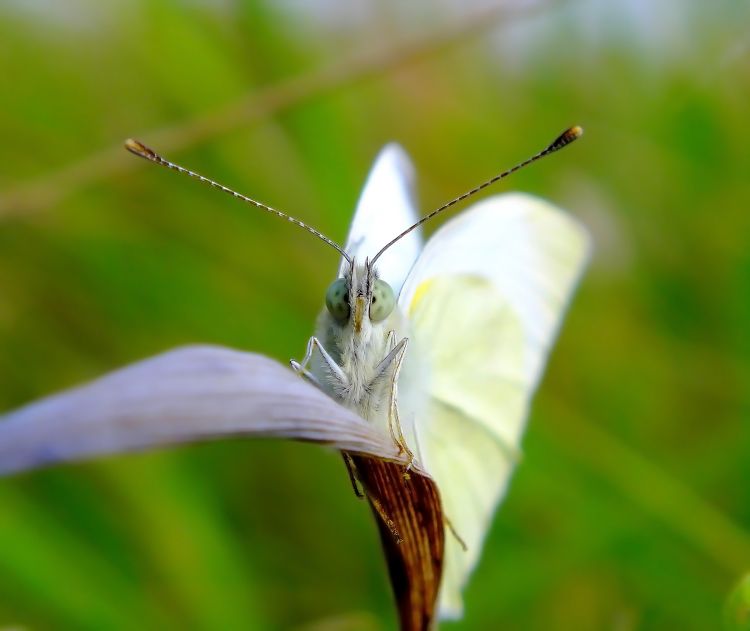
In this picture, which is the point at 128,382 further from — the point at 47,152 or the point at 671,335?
the point at 47,152

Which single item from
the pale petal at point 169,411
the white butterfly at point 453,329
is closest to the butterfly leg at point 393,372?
the white butterfly at point 453,329

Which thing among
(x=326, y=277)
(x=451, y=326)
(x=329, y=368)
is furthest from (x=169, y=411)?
(x=326, y=277)

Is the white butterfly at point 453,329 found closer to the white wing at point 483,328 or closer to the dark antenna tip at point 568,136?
the white wing at point 483,328

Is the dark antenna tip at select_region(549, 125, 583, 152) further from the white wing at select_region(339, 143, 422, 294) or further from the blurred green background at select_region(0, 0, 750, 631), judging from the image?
the blurred green background at select_region(0, 0, 750, 631)

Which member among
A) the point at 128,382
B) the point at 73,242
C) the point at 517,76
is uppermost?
the point at 517,76

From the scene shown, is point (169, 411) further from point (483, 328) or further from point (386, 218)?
point (483, 328)

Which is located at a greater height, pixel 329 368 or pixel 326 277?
pixel 326 277

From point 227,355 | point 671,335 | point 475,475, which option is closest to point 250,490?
point 475,475
